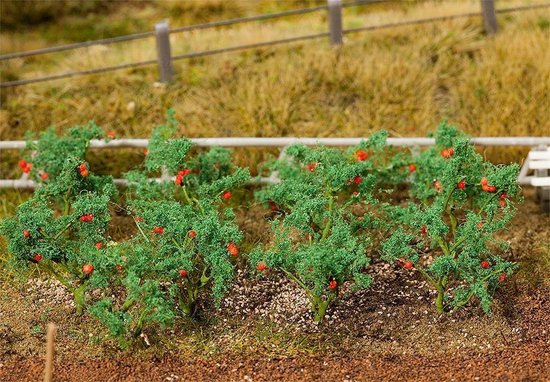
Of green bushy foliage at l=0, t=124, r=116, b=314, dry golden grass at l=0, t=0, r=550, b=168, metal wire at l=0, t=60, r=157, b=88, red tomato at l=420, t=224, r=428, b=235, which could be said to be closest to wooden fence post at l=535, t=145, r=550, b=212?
dry golden grass at l=0, t=0, r=550, b=168

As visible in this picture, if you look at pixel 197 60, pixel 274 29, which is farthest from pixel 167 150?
pixel 274 29

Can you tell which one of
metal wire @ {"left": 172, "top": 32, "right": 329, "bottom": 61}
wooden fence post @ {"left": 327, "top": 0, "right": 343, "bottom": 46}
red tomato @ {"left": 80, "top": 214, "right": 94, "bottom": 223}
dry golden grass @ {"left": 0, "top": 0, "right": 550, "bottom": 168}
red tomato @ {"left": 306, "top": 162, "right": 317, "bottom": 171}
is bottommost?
red tomato @ {"left": 80, "top": 214, "right": 94, "bottom": 223}

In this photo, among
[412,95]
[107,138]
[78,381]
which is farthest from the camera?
[412,95]

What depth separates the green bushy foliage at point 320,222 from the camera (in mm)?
7578

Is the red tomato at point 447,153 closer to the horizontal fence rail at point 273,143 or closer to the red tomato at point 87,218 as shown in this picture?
the horizontal fence rail at point 273,143

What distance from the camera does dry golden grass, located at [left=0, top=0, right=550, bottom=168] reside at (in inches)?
415

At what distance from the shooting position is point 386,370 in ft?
24.7

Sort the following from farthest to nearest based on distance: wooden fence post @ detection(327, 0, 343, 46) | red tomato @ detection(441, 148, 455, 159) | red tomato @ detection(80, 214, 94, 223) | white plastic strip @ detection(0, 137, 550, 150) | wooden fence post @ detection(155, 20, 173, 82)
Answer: wooden fence post @ detection(327, 0, 343, 46)
wooden fence post @ detection(155, 20, 173, 82)
white plastic strip @ detection(0, 137, 550, 150)
red tomato @ detection(441, 148, 455, 159)
red tomato @ detection(80, 214, 94, 223)

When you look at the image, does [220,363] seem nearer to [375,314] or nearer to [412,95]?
[375,314]

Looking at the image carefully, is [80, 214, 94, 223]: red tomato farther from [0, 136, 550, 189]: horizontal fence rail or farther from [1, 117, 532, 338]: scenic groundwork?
[0, 136, 550, 189]: horizontal fence rail

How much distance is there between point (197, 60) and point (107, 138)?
8.25 ft

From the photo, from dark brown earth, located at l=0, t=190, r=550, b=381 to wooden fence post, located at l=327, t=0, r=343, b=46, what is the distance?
11.9 ft

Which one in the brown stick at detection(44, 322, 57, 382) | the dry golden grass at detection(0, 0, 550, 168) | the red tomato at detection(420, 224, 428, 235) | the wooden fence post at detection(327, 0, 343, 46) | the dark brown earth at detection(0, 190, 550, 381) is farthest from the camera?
the wooden fence post at detection(327, 0, 343, 46)

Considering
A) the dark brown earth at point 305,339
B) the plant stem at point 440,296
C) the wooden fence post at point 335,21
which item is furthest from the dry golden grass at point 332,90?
the plant stem at point 440,296
